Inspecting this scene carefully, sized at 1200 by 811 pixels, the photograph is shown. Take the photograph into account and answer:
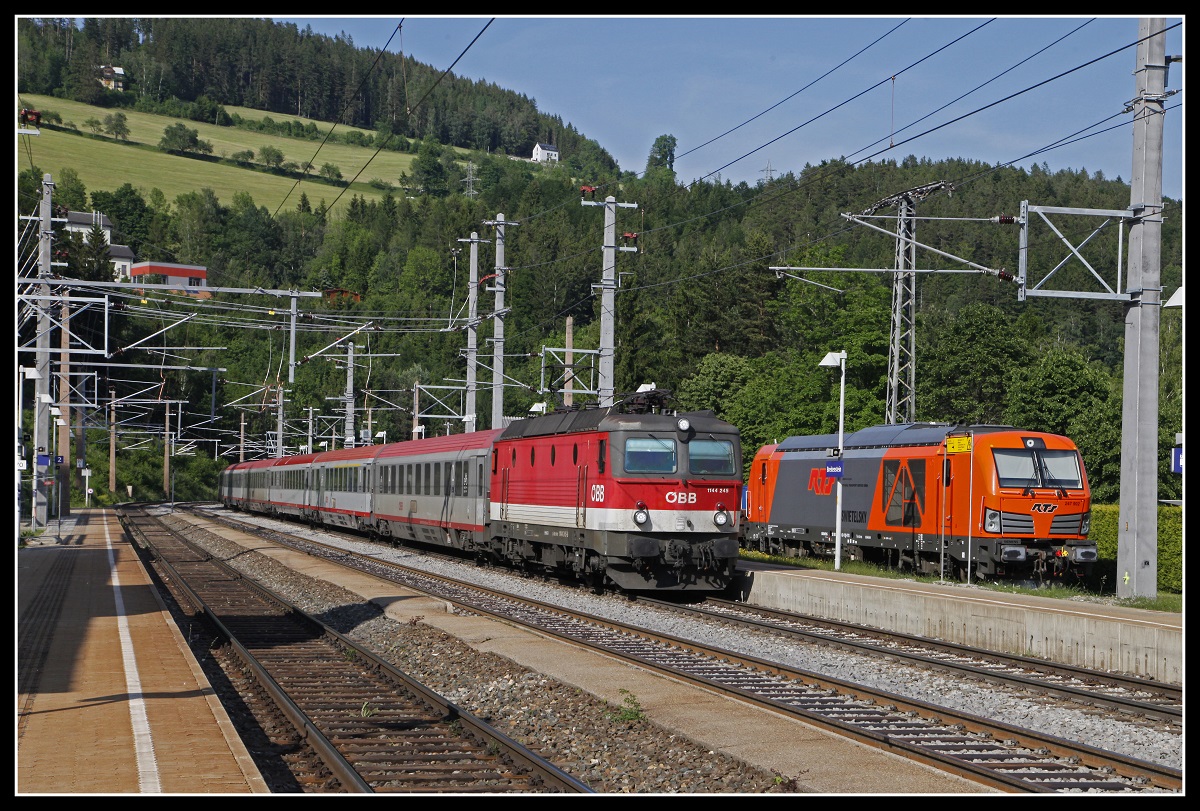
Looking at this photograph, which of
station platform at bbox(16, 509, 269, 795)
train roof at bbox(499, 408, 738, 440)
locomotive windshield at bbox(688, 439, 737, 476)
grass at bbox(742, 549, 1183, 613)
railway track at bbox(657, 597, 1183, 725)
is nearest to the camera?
station platform at bbox(16, 509, 269, 795)

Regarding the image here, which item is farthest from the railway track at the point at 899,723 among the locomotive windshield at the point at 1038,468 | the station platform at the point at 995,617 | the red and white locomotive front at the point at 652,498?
the locomotive windshield at the point at 1038,468

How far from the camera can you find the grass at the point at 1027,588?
1928 centimetres

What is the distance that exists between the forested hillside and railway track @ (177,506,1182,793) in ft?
37.5

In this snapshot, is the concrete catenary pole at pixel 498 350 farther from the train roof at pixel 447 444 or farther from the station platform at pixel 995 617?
the station platform at pixel 995 617

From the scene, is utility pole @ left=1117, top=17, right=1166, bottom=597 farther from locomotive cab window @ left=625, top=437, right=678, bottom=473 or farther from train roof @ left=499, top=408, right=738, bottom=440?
locomotive cab window @ left=625, top=437, right=678, bottom=473

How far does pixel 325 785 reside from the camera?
33.0ft

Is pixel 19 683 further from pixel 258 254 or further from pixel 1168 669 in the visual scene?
pixel 258 254

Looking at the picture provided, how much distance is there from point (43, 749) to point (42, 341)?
32658 mm

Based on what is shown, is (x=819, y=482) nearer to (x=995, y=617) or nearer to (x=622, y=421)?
(x=622, y=421)

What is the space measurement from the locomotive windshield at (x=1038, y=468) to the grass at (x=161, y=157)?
456 ft

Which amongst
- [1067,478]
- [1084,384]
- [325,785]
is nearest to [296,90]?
[1084,384]

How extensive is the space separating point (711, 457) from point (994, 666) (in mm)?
8639

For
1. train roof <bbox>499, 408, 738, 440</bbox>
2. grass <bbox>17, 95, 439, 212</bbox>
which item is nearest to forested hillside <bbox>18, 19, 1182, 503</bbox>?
grass <bbox>17, 95, 439, 212</bbox>

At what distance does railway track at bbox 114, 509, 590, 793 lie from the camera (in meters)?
10.1
